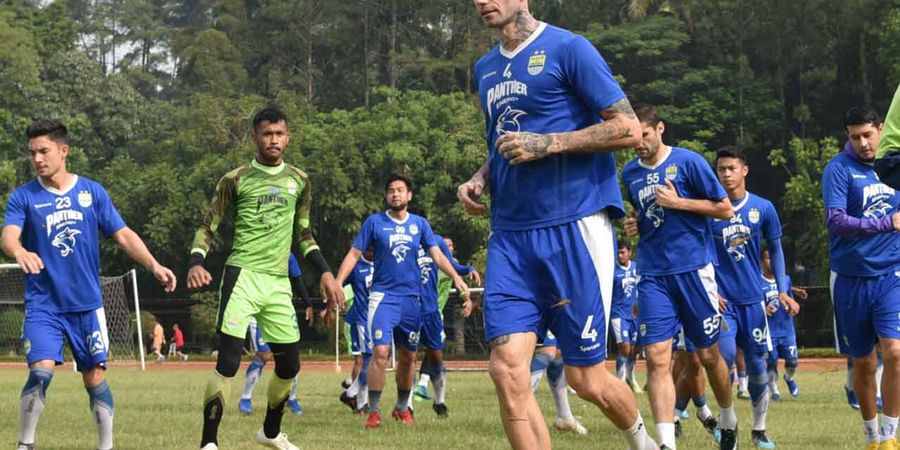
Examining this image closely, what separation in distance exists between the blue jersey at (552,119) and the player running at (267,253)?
11.4 ft

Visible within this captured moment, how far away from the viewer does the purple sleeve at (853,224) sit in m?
9.11

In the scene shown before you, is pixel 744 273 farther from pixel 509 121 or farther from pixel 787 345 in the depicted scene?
pixel 787 345

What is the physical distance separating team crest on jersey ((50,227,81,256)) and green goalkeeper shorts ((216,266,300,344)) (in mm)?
1100

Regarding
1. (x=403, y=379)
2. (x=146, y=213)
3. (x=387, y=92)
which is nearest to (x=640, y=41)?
(x=387, y=92)

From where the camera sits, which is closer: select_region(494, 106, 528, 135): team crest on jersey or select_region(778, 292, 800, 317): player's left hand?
select_region(494, 106, 528, 135): team crest on jersey

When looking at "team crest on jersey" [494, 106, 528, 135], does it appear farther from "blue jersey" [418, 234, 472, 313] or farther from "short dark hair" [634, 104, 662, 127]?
"blue jersey" [418, 234, 472, 313]

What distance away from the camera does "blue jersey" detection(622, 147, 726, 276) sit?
967 cm

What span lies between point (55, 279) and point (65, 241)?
0.27 metres

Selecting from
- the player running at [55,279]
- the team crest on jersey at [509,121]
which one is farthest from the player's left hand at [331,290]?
the team crest on jersey at [509,121]

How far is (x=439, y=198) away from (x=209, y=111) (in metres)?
12.6

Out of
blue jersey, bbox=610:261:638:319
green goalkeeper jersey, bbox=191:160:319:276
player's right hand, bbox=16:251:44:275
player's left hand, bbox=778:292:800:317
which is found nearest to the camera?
player's right hand, bbox=16:251:44:275

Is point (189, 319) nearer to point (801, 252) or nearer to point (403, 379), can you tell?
point (801, 252)

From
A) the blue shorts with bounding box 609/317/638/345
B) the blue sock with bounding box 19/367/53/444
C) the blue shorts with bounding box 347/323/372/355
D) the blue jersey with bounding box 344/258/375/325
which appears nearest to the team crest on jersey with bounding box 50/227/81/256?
the blue sock with bounding box 19/367/53/444

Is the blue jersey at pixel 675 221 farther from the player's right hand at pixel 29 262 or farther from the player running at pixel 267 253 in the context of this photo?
the player's right hand at pixel 29 262
